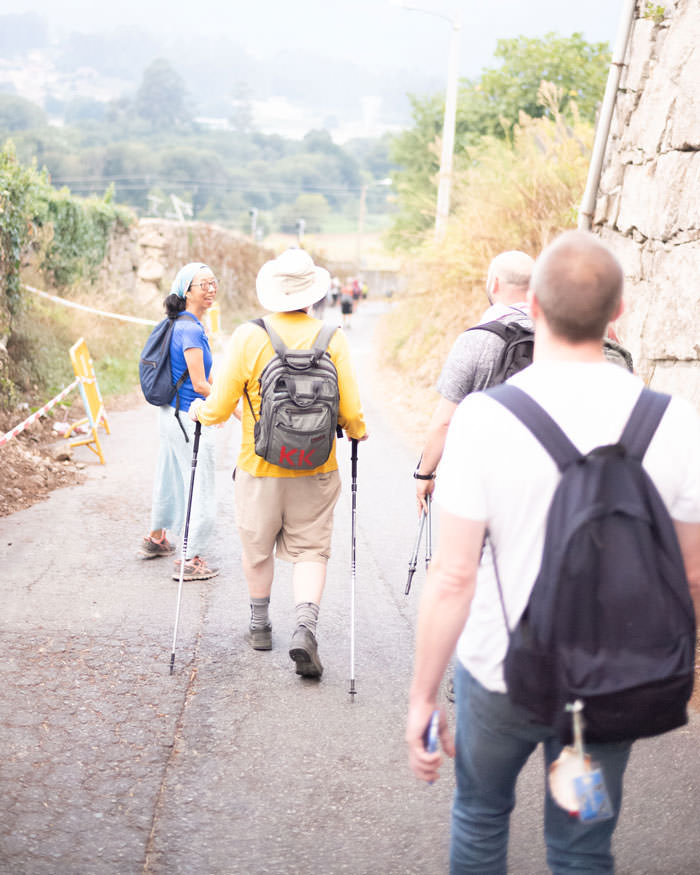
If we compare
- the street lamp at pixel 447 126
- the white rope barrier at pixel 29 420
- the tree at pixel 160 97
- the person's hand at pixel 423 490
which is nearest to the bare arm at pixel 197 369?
the person's hand at pixel 423 490

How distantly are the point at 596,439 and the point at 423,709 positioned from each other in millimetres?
747

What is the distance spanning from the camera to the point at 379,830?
3.37m

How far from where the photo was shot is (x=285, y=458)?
4348mm

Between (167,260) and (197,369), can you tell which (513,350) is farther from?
(167,260)

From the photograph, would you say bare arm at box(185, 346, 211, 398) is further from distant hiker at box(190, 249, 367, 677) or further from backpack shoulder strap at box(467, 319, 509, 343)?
backpack shoulder strap at box(467, 319, 509, 343)

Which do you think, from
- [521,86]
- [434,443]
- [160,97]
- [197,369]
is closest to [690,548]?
[434,443]

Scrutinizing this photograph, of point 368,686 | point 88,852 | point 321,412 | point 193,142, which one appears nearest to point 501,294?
point 321,412

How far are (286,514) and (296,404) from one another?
72 centimetres

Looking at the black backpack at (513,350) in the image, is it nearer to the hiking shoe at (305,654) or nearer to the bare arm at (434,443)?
the bare arm at (434,443)

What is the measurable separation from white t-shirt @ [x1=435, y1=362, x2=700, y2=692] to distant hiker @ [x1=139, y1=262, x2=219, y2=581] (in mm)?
3835

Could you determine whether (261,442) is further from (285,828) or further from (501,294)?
(285,828)

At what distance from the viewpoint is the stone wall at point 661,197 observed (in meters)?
6.15

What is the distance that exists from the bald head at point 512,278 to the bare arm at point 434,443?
20.5 inches

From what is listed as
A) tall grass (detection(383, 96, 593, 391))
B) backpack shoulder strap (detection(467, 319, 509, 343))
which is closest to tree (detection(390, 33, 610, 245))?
tall grass (detection(383, 96, 593, 391))
